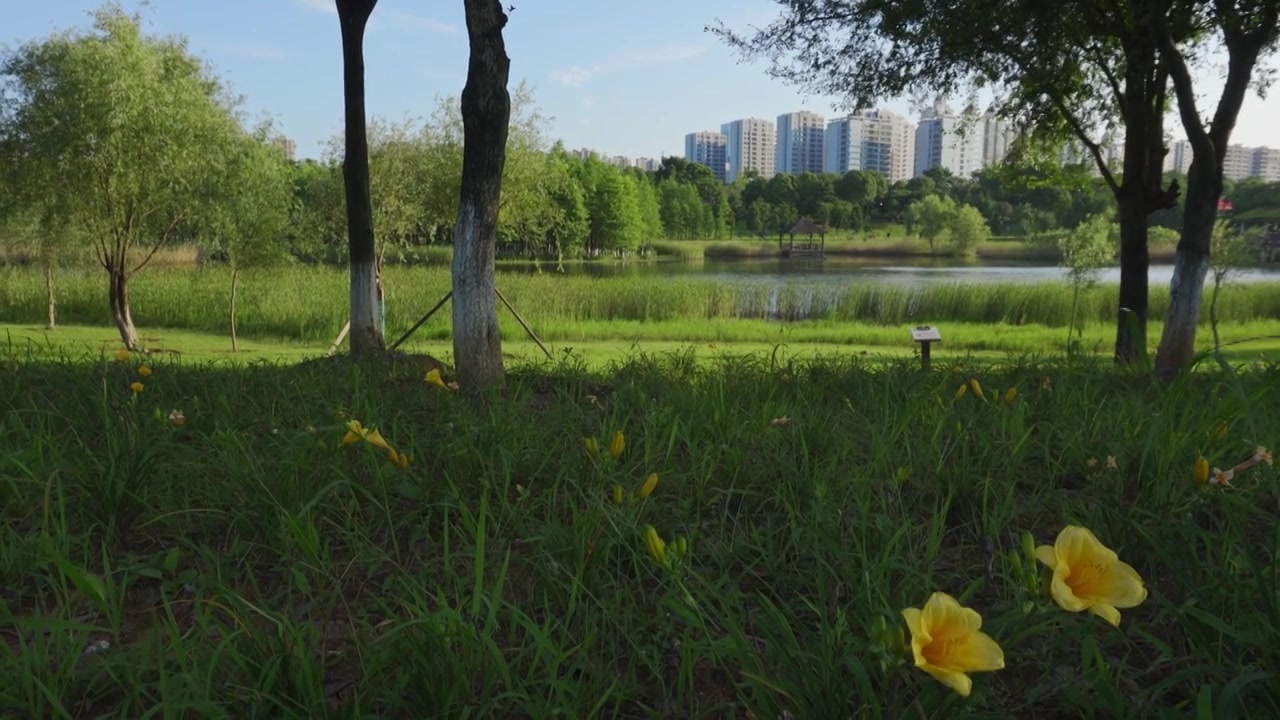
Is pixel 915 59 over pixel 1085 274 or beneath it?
over

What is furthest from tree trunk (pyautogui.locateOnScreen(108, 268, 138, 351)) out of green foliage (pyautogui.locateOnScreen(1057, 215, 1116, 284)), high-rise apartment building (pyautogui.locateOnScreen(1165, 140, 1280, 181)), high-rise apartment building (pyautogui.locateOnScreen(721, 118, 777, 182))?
high-rise apartment building (pyautogui.locateOnScreen(721, 118, 777, 182))

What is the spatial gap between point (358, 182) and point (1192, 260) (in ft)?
23.0

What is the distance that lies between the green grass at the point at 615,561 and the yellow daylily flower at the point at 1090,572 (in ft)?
0.35

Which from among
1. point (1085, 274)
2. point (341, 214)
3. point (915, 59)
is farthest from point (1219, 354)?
point (341, 214)

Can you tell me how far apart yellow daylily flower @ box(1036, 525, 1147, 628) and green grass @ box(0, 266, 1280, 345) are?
1542 cm

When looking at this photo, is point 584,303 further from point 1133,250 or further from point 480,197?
point 480,197

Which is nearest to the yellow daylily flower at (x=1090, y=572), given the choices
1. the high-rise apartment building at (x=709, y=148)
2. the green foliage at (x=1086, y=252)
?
the green foliage at (x=1086, y=252)

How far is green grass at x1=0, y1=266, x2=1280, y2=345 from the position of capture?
57.6ft

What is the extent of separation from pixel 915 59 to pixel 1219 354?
26.8ft

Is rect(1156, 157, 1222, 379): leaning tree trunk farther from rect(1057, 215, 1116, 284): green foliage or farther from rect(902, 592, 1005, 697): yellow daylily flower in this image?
rect(1057, 215, 1116, 284): green foliage

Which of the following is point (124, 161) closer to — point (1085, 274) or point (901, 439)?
point (901, 439)

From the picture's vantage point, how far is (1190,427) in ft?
8.70

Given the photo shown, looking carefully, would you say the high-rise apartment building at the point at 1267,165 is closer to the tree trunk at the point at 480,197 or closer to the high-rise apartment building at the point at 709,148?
the tree trunk at the point at 480,197

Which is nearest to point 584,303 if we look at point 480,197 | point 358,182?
point 358,182
